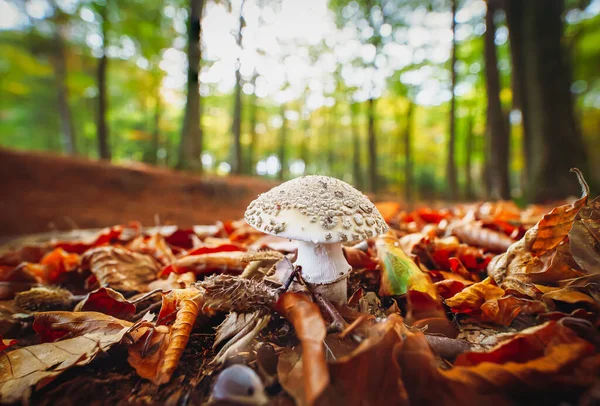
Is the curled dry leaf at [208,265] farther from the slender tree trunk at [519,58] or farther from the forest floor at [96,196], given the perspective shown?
the slender tree trunk at [519,58]

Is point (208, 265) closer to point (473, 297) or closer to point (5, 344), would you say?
point (5, 344)

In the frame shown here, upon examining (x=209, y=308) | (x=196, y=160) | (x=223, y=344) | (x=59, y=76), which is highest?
(x=59, y=76)

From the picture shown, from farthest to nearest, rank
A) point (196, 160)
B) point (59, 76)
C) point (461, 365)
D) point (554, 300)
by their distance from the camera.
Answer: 1. point (59, 76)
2. point (196, 160)
3. point (554, 300)
4. point (461, 365)

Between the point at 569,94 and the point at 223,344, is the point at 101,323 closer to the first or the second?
the point at 223,344

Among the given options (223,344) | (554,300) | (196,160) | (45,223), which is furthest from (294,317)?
(196,160)

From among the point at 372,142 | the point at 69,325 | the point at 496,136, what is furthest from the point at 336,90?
the point at 69,325

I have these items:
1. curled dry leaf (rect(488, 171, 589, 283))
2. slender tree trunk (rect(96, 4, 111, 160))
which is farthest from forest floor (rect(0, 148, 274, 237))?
curled dry leaf (rect(488, 171, 589, 283))

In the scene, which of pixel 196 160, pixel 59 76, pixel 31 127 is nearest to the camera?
pixel 196 160
